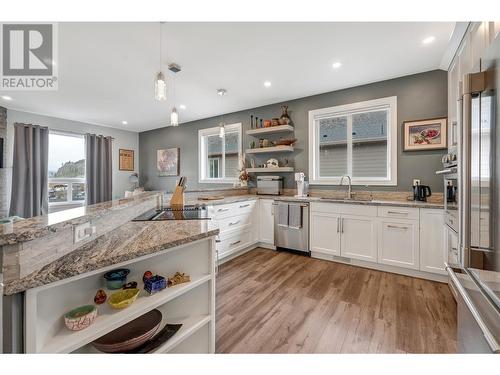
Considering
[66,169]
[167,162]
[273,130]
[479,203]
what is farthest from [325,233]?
[66,169]

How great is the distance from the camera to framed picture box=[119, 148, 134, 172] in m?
5.90

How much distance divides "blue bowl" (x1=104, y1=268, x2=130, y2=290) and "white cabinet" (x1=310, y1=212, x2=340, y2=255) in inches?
101

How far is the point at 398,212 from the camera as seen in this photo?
101 inches

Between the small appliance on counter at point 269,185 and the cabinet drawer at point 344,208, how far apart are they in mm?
864

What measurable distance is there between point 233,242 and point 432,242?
7.83 feet

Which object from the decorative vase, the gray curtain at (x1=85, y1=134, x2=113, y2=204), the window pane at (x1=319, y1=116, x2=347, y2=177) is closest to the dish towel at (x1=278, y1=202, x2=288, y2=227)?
the window pane at (x1=319, y1=116, x2=347, y2=177)

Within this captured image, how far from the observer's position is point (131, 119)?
16.6 ft

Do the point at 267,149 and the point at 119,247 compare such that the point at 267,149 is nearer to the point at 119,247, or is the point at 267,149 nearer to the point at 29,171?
the point at 119,247

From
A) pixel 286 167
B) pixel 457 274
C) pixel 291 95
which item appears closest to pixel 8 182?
pixel 286 167

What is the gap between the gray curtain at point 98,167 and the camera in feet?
17.0

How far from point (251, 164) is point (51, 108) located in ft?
13.2

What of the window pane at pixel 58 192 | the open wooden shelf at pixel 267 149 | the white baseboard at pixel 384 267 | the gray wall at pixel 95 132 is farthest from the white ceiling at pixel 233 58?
the white baseboard at pixel 384 267

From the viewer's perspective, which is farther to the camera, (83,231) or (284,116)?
(284,116)

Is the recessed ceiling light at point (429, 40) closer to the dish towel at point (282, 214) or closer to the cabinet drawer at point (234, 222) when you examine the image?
the dish towel at point (282, 214)
